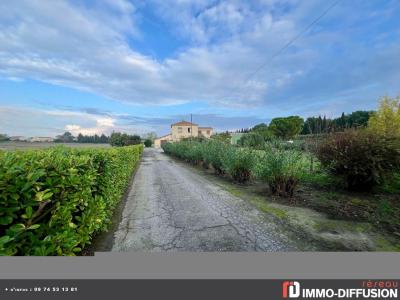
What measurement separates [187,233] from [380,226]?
386 centimetres

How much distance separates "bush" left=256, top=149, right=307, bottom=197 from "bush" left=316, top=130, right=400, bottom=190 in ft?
4.56

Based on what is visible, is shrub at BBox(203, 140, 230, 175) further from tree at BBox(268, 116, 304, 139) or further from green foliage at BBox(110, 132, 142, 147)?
tree at BBox(268, 116, 304, 139)

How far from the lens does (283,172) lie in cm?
618

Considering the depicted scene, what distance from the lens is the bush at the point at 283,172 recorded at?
6188mm

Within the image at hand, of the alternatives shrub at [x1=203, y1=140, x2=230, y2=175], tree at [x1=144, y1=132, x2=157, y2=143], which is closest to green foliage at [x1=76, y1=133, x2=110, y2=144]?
tree at [x1=144, y1=132, x2=157, y2=143]

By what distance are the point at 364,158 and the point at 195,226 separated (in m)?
5.62

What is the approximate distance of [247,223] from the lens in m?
4.29

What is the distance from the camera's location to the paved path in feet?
11.0

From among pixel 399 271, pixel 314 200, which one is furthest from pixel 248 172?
pixel 399 271
